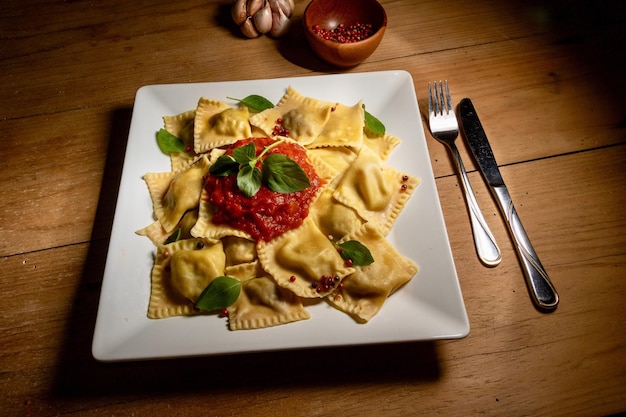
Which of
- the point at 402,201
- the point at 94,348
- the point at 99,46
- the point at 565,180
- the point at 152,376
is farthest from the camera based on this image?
the point at 99,46

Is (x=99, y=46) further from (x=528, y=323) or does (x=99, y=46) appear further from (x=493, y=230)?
(x=528, y=323)

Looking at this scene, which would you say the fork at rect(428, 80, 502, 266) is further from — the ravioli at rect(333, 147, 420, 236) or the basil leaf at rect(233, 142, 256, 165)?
the basil leaf at rect(233, 142, 256, 165)

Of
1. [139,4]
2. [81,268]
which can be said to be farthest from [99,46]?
[81,268]

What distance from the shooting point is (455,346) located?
2.72m

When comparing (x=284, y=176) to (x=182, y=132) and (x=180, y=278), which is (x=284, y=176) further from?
(x=182, y=132)

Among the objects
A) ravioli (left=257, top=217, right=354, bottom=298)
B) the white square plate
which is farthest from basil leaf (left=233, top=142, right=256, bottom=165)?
the white square plate

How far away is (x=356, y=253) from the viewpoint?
8.61ft

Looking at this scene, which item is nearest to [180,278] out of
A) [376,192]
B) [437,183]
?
[376,192]

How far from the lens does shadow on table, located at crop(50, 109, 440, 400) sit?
2.62 metres

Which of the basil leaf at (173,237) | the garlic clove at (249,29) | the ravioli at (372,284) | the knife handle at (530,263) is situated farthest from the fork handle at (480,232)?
the garlic clove at (249,29)

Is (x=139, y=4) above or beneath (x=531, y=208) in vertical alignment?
above

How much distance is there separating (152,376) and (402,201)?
184 centimetres

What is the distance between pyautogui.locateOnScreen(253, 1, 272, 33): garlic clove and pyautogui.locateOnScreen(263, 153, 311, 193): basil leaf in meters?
1.93

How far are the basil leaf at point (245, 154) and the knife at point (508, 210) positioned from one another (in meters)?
1.72
